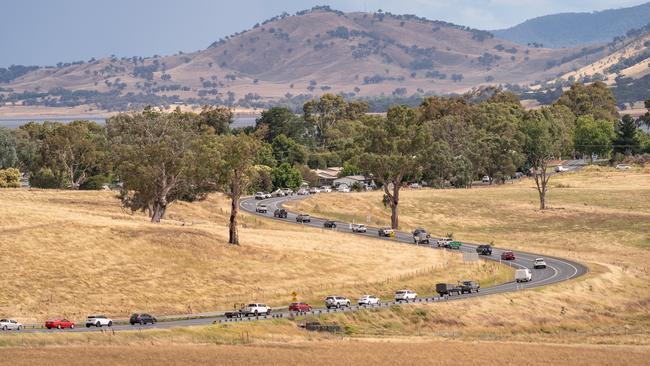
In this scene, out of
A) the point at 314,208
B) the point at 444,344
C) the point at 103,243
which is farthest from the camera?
the point at 314,208

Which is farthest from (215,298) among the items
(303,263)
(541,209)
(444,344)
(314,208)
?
(541,209)

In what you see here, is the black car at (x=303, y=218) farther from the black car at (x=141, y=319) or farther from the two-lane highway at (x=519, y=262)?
the black car at (x=141, y=319)

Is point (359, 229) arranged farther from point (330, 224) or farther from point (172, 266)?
point (172, 266)

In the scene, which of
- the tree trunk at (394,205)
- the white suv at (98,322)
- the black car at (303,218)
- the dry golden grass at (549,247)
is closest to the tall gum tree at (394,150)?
the tree trunk at (394,205)

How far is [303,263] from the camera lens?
360 feet

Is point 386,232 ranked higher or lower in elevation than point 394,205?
lower

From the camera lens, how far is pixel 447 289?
98062 mm

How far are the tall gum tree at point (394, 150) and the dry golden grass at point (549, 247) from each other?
875cm


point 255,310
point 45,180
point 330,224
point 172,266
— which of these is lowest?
point 255,310

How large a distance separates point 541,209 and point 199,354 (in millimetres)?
112612

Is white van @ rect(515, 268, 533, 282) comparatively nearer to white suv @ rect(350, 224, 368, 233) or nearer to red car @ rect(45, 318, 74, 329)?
white suv @ rect(350, 224, 368, 233)

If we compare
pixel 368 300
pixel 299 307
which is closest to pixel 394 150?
pixel 368 300

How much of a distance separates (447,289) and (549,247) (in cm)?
4928

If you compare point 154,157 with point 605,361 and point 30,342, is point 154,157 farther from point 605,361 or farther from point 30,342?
point 605,361
